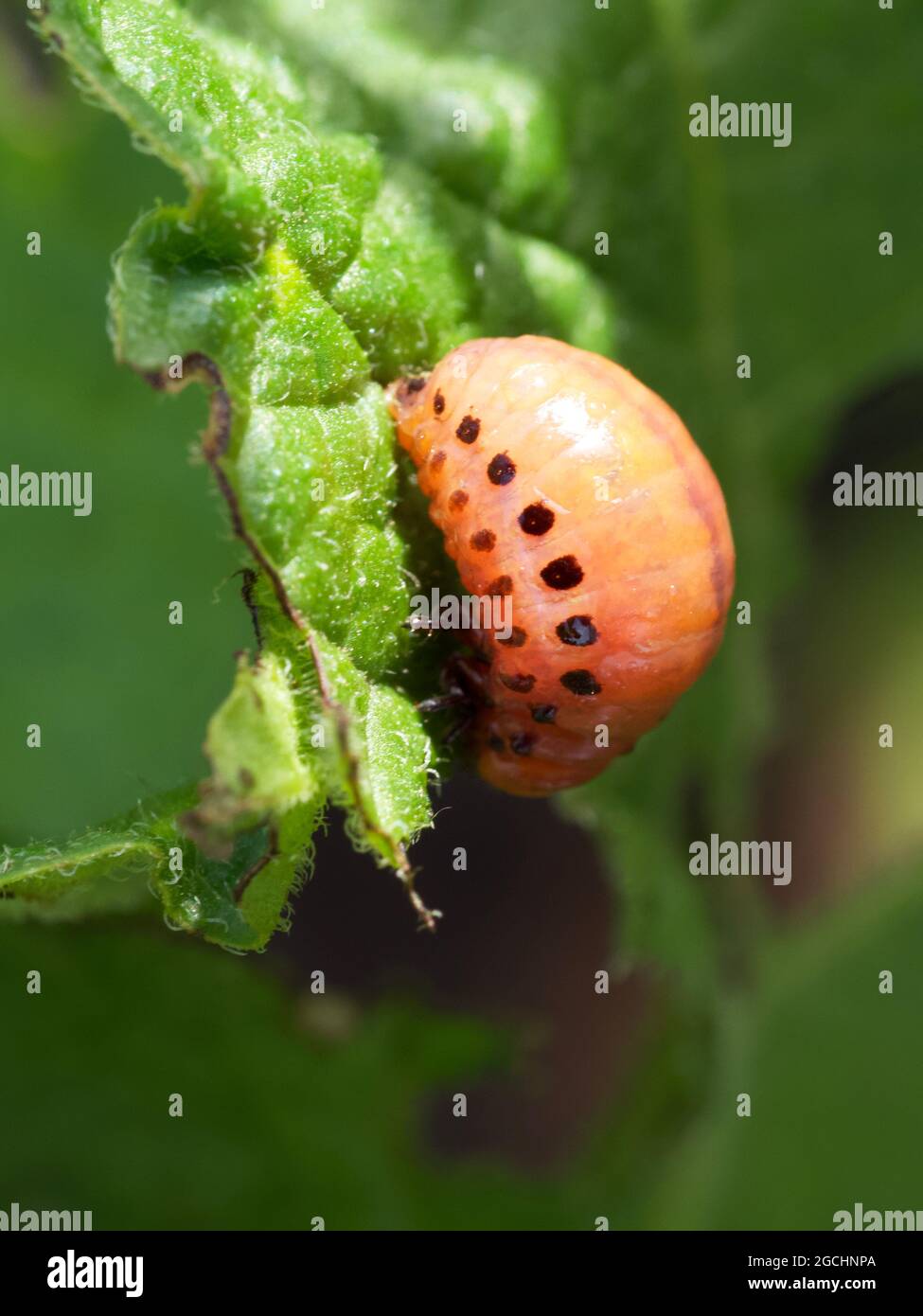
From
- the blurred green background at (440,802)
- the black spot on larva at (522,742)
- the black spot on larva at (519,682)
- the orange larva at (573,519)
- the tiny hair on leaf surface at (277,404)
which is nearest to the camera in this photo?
the tiny hair on leaf surface at (277,404)

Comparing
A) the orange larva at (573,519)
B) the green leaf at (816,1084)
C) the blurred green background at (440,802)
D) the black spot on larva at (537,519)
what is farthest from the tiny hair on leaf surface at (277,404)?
the green leaf at (816,1084)

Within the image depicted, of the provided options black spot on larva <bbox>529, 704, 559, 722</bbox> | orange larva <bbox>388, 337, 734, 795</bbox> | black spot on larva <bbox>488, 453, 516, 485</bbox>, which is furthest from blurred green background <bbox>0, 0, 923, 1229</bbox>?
black spot on larva <bbox>529, 704, 559, 722</bbox>

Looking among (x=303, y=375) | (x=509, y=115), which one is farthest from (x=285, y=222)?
(x=509, y=115)

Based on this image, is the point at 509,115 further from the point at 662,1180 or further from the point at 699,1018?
the point at 662,1180

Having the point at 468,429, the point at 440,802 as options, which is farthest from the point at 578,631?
the point at 440,802

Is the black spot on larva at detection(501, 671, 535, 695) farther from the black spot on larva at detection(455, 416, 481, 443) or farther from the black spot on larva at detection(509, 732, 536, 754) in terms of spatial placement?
the black spot on larva at detection(455, 416, 481, 443)

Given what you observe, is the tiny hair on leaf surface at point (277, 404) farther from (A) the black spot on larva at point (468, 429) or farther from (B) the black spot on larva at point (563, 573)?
(B) the black spot on larva at point (563, 573)

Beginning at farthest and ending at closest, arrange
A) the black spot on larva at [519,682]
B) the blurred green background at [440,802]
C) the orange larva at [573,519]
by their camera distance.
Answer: the blurred green background at [440,802], the black spot on larva at [519,682], the orange larva at [573,519]
